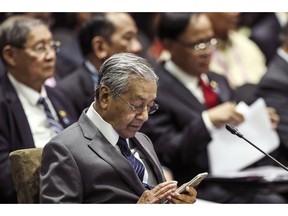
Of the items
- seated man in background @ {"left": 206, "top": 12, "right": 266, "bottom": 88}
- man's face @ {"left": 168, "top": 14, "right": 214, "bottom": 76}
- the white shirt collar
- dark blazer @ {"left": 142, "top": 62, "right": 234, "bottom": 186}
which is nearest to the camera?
dark blazer @ {"left": 142, "top": 62, "right": 234, "bottom": 186}

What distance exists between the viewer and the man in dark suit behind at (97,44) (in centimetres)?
459

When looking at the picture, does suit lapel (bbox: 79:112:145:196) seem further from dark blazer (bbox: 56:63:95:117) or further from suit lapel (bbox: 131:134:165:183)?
dark blazer (bbox: 56:63:95:117)

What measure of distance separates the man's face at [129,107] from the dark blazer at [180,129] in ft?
3.43

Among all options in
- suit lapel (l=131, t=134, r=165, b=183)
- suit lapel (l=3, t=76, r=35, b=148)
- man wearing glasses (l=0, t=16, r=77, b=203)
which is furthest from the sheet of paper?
suit lapel (l=131, t=134, r=165, b=183)

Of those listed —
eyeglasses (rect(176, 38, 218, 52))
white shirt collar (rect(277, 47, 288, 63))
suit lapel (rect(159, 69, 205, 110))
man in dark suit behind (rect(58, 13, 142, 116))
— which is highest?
man in dark suit behind (rect(58, 13, 142, 116))

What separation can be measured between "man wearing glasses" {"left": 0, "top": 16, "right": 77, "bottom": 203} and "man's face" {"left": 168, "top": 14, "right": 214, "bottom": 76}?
736mm

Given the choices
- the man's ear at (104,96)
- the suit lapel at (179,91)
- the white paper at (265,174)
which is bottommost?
the white paper at (265,174)

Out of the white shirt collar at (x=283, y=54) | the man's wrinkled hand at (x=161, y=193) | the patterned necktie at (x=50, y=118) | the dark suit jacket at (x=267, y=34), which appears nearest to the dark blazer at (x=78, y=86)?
the patterned necktie at (x=50, y=118)

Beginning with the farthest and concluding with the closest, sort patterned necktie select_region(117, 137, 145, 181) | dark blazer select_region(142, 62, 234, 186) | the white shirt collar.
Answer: the white shirt collar
dark blazer select_region(142, 62, 234, 186)
patterned necktie select_region(117, 137, 145, 181)

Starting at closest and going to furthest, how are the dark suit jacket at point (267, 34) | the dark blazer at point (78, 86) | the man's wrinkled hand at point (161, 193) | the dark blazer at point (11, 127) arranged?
1. the man's wrinkled hand at point (161, 193)
2. the dark blazer at point (11, 127)
3. the dark blazer at point (78, 86)
4. the dark suit jacket at point (267, 34)

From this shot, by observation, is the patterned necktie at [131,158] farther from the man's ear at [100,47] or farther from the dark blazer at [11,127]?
the man's ear at [100,47]

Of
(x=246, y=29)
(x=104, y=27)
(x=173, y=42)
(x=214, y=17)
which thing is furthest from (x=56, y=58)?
(x=246, y=29)

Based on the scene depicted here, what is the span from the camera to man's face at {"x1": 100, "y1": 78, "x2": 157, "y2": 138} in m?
3.54

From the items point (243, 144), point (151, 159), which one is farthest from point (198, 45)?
point (151, 159)
